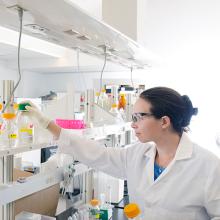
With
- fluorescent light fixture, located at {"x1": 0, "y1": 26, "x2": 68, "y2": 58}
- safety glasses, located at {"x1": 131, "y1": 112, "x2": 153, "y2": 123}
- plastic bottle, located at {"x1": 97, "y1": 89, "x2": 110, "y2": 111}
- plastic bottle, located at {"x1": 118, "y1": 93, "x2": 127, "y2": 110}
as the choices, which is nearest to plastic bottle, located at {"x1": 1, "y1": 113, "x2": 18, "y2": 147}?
safety glasses, located at {"x1": 131, "y1": 112, "x2": 153, "y2": 123}

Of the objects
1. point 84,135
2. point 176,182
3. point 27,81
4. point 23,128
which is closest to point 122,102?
point 84,135

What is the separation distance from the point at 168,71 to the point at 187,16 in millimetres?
833

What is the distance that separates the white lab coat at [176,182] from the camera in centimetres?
120

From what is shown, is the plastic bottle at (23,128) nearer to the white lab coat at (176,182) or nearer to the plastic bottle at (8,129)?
the plastic bottle at (8,129)

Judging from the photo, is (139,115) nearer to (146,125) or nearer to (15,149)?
(146,125)

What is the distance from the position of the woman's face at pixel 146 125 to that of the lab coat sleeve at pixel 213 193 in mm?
296

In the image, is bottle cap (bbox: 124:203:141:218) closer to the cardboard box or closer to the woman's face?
the woman's face

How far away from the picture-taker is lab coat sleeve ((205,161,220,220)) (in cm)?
118

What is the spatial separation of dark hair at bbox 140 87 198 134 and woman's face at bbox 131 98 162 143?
0.02 m

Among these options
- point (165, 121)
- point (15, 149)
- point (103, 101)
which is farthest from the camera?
point (103, 101)

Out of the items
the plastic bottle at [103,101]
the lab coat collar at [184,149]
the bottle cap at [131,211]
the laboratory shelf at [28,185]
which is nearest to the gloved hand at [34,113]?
the laboratory shelf at [28,185]

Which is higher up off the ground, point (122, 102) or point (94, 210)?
point (122, 102)

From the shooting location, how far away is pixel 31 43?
13.5 feet

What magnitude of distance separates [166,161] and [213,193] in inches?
10.1
